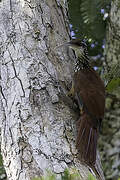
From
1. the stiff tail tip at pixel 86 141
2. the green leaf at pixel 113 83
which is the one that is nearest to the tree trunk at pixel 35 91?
the stiff tail tip at pixel 86 141

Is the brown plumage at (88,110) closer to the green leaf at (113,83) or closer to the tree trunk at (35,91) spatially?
the tree trunk at (35,91)

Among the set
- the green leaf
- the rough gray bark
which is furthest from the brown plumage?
the rough gray bark

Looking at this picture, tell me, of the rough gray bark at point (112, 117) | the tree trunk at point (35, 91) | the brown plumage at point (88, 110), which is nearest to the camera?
the tree trunk at point (35, 91)

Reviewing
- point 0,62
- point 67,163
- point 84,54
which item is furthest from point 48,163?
point 84,54

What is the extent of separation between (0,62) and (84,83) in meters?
0.84

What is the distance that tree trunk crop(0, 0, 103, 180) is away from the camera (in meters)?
2.77

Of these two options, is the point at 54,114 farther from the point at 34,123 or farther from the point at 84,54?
the point at 84,54

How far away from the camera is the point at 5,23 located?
3607mm

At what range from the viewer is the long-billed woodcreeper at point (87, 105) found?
2951 millimetres

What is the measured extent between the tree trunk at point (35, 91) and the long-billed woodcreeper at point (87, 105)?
0.25 feet

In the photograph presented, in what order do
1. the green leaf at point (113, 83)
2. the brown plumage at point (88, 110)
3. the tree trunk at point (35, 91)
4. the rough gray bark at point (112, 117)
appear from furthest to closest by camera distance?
the rough gray bark at point (112, 117)
the green leaf at point (113, 83)
the brown plumage at point (88, 110)
the tree trunk at point (35, 91)

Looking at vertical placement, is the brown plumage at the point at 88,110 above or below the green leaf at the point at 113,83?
below

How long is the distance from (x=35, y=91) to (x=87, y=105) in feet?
1.69

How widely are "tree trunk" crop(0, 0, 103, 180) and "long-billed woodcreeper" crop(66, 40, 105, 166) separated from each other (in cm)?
8
